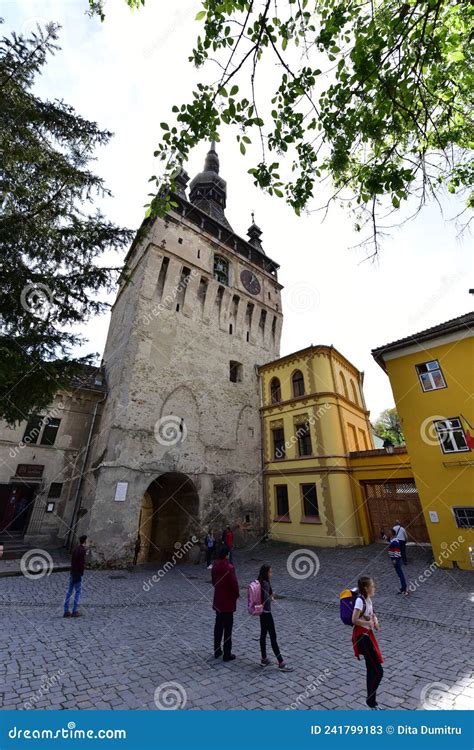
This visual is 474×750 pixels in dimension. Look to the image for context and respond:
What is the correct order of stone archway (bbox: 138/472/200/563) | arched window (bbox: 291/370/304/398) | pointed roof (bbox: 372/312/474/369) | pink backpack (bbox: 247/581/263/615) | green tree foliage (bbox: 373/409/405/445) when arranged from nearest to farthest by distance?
pink backpack (bbox: 247/581/263/615) < pointed roof (bbox: 372/312/474/369) < stone archway (bbox: 138/472/200/563) < arched window (bbox: 291/370/304/398) < green tree foliage (bbox: 373/409/405/445)

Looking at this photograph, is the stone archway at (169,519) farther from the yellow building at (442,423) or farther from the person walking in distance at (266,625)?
the person walking in distance at (266,625)

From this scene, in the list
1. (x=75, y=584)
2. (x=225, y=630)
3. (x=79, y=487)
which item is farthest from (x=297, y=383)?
(x=225, y=630)

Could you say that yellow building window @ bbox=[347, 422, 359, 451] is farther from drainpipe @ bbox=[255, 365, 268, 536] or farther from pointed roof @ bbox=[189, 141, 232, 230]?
pointed roof @ bbox=[189, 141, 232, 230]

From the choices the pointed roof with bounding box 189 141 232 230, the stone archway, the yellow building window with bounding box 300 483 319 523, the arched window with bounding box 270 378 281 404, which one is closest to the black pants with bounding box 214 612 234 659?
the stone archway

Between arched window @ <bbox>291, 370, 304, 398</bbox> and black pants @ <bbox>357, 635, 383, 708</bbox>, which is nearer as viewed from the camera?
black pants @ <bbox>357, 635, 383, 708</bbox>

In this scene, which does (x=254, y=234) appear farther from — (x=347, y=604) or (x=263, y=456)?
(x=347, y=604)

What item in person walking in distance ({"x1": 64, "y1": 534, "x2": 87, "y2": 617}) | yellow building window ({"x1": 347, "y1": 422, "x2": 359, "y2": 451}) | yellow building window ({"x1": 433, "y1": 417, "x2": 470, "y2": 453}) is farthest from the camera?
yellow building window ({"x1": 347, "y1": 422, "x2": 359, "y2": 451})

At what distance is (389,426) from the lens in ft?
158

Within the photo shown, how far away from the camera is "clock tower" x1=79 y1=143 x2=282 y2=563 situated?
47.1ft

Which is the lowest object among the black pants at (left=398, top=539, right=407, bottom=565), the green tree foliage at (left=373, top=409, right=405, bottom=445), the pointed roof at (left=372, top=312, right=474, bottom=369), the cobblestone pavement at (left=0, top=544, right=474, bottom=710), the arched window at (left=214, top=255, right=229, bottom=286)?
the cobblestone pavement at (left=0, top=544, right=474, bottom=710)

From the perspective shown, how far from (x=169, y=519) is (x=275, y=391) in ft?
33.5

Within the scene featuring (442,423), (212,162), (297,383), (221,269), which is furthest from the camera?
(212,162)

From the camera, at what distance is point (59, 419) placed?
677 inches

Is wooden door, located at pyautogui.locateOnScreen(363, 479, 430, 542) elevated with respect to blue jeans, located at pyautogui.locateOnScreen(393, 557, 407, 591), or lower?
elevated
